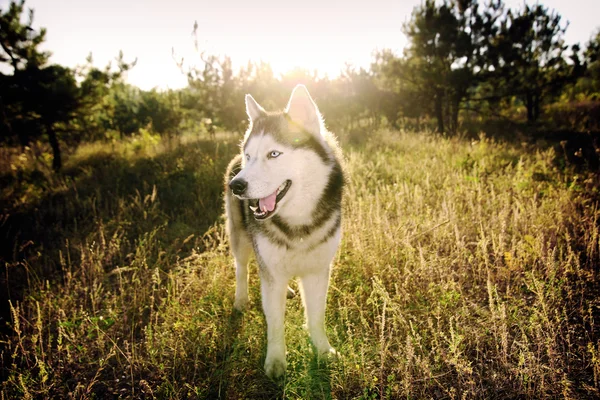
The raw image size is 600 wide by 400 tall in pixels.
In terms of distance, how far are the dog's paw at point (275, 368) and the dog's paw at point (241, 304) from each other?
835mm

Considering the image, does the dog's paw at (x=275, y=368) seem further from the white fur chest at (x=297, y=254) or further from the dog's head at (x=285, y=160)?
the dog's head at (x=285, y=160)

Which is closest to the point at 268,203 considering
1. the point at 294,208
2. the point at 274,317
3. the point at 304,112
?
the point at 294,208

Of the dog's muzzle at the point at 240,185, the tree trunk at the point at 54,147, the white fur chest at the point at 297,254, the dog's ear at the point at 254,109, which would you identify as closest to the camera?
the dog's muzzle at the point at 240,185

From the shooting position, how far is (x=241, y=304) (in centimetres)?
309

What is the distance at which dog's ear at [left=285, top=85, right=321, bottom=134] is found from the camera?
2279mm

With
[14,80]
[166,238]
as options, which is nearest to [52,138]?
[14,80]

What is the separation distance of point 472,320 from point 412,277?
0.59m

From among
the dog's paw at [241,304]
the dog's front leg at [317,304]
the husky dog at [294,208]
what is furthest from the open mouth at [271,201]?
the dog's paw at [241,304]

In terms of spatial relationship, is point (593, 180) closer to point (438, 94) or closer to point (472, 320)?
point (472, 320)

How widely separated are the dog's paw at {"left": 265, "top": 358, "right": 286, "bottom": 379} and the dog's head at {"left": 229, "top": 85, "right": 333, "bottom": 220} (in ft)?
3.88

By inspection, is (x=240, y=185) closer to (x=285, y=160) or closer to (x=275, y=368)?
(x=285, y=160)

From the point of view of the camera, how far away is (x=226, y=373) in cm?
226

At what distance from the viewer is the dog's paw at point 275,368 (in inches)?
89.2

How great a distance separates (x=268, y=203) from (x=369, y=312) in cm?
140
